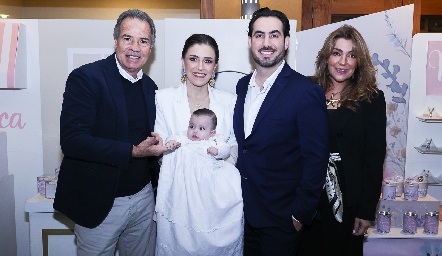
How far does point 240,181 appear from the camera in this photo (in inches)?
83.0

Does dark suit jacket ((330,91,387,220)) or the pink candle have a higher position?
dark suit jacket ((330,91,387,220))

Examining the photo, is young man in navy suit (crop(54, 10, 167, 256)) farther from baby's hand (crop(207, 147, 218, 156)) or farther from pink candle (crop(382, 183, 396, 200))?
pink candle (crop(382, 183, 396, 200))

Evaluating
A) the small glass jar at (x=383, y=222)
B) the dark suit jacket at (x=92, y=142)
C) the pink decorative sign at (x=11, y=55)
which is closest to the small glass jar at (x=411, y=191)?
the small glass jar at (x=383, y=222)

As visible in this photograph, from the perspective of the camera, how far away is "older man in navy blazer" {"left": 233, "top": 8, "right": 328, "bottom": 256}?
1.96m

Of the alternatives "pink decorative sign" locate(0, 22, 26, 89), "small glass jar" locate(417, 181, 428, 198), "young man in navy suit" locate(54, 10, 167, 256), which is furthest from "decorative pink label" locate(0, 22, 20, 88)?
"small glass jar" locate(417, 181, 428, 198)

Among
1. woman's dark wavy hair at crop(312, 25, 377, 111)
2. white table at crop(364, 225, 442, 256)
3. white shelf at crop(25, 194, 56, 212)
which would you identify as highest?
woman's dark wavy hair at crop(312, 25, 377, 111)

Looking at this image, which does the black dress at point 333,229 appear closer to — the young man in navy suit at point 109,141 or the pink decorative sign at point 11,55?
the young man in navy suit at point 109,141

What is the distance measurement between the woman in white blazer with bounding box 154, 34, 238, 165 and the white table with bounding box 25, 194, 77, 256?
124cm

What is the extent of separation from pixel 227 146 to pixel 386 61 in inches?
61.6

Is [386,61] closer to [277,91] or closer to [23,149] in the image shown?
[277,91]

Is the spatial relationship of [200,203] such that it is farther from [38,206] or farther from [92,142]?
[38,206]

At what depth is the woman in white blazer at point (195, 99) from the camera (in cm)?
215

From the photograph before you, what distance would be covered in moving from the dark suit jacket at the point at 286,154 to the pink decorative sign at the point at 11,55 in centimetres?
176

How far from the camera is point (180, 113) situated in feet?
7.06
